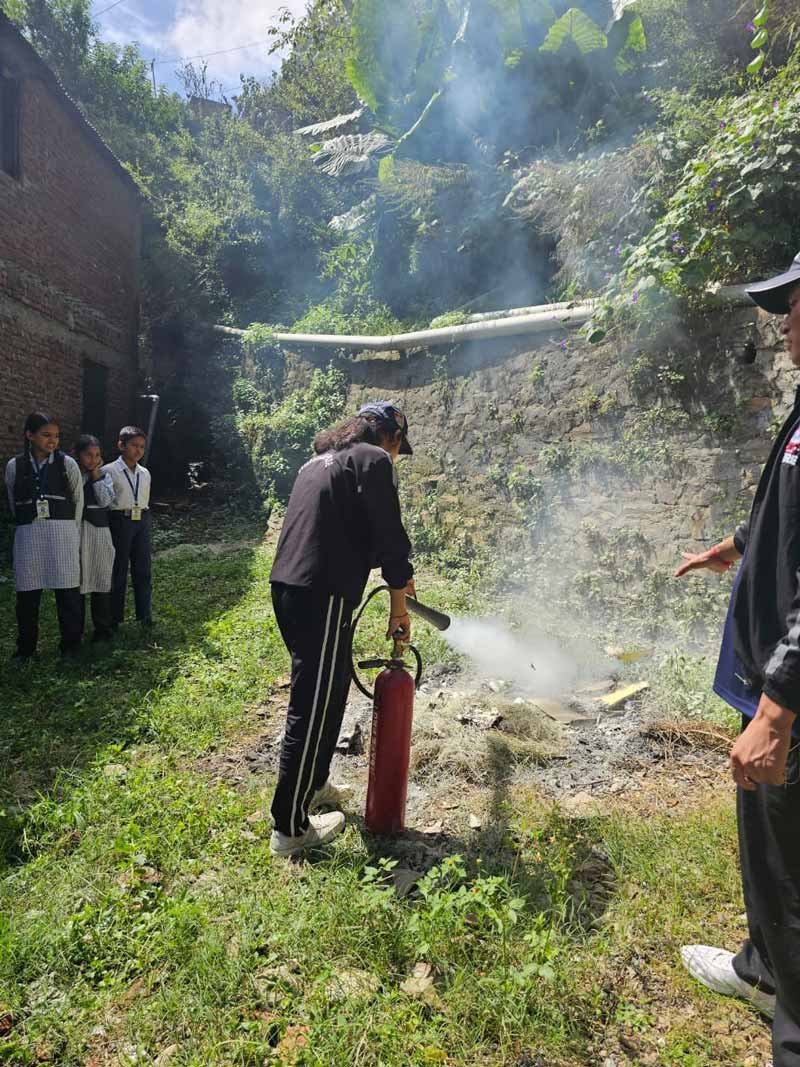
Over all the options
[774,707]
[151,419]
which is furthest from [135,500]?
[151,419]

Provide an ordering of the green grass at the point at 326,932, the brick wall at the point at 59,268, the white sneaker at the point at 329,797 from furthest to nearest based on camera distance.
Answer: the brick wall at the point at 59,268
the white sneaker at the point at 329,797
the green grass at the point at 326,932

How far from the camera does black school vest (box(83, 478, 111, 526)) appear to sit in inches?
A: 210

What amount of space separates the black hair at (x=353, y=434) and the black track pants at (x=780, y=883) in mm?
1971

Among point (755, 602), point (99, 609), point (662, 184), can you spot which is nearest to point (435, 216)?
point (662, 184)

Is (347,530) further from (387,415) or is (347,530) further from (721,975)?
(721,975)

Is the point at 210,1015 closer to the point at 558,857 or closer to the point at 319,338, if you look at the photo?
the point at 558,857

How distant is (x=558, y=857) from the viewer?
2586mm

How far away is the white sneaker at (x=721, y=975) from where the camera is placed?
1989mm

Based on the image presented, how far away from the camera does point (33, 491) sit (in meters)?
4.89

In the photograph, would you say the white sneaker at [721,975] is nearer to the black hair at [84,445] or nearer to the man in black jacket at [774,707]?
the man in black jacket at [774,707]

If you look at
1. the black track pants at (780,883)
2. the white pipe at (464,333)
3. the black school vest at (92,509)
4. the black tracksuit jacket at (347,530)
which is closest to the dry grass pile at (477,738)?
the black tracksuit jacket at (347,530)

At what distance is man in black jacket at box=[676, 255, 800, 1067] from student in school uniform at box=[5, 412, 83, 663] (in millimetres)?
4777

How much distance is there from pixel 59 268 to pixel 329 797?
34.0 feet

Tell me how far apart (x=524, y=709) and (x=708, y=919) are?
178 centimetres
